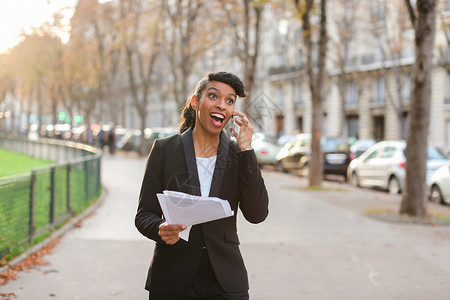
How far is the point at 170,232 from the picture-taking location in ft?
Answer: 8.96

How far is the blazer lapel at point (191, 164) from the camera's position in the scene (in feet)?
9.64

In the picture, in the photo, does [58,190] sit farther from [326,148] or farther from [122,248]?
[326,148]

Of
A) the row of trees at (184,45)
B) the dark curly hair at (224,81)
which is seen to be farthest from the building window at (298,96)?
the dark curly hair at (224,81)

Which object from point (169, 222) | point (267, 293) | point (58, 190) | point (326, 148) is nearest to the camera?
point (169, 222)

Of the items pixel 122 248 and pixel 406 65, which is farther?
pixel 406 65

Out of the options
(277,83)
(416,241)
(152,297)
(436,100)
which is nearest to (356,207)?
(416,241)

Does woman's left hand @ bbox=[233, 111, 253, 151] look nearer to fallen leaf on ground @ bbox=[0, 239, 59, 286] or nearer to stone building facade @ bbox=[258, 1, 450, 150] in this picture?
fallen leaf on ground @ bbox=[0, 239, 59, 286]

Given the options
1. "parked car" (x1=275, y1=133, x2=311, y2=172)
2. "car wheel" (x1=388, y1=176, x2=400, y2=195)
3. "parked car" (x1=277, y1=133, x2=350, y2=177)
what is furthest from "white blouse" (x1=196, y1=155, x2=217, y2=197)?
"parked car" (x1=275, y1=133, x2=311, y2=172)

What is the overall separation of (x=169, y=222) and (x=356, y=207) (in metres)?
11.4

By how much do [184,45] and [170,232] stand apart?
95.6 feet

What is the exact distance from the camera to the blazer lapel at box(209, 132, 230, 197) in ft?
9.71

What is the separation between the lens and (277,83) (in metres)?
56.3

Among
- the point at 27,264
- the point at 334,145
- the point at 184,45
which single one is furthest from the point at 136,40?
the point at 27,264

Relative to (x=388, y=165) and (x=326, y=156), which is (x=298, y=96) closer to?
(x=326, y=156)
